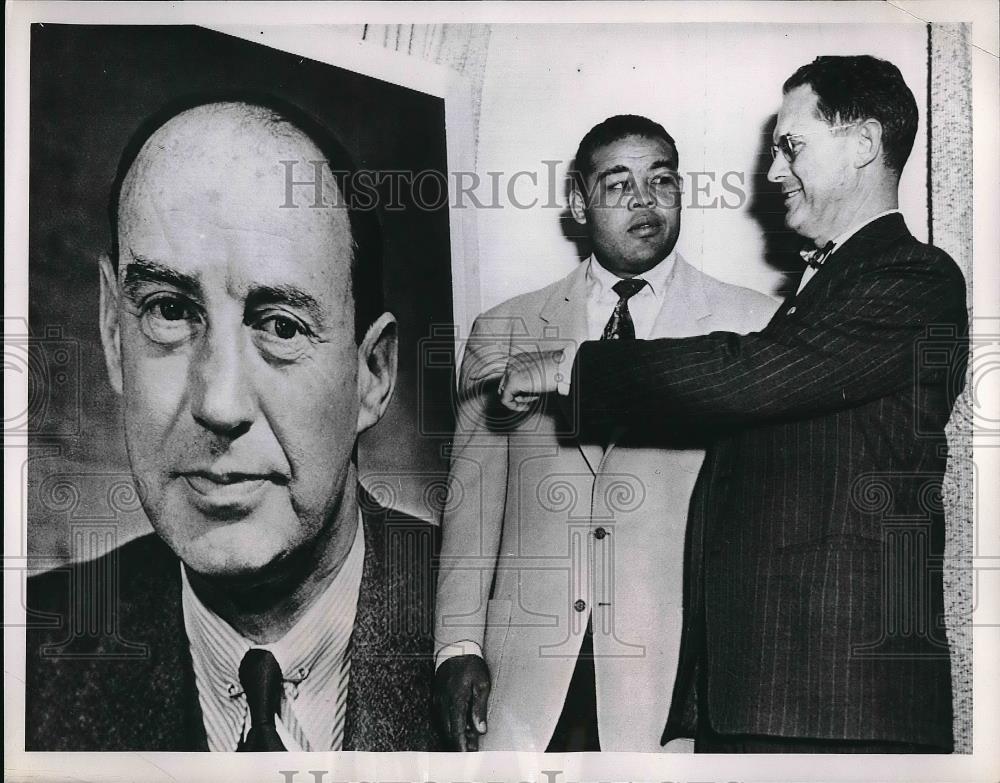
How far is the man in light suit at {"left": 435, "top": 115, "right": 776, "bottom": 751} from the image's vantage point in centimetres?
295

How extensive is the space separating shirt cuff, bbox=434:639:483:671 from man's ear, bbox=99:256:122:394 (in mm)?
1274

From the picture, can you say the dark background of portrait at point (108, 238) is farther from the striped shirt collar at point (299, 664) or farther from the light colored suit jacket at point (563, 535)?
the striped shirt collar at point (299, 664)

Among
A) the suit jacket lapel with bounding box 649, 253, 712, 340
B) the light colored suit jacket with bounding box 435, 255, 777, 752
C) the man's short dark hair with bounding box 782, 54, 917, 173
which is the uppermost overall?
the man's short dark hair with bounding box 782, 54, 917, 173

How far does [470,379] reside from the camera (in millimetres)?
3016

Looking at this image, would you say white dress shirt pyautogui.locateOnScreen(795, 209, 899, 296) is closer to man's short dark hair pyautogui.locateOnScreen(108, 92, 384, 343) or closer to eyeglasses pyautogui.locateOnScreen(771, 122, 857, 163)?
eyeglasses pyautogui.locateOnScreen(771, 122, 857, 163)

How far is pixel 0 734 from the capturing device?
3068 millimetres

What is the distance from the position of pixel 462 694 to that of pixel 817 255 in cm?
169

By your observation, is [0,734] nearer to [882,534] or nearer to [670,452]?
[670,452]

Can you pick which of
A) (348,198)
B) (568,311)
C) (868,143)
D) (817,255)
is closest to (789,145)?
(868,143)

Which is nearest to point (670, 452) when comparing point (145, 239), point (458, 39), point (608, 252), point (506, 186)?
point (608, 252)

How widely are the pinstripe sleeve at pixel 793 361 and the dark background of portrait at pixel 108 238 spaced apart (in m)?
0.56

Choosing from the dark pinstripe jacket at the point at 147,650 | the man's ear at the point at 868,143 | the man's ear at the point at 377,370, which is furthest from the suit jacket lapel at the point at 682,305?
the dark pinstripe jacket at the point at 147,650

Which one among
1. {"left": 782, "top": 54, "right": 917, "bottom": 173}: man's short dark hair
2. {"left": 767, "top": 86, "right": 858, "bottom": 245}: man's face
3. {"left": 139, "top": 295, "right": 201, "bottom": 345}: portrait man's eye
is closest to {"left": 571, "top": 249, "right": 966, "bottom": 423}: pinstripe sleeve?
{"left": 767, "top": 86, "right": 858, "bottom": 245}: man's face

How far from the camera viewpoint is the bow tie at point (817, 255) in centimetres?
296
